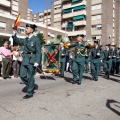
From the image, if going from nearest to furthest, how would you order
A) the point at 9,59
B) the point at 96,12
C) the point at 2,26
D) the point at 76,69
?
1. the point at 76,69
2. the point at 9,59
3. the point at 2,26
4. the point at 96,12

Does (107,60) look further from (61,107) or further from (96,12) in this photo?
(96,12)

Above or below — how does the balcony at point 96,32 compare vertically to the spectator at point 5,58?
above

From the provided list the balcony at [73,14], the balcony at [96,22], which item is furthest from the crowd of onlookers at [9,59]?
the balcony at [73,14]

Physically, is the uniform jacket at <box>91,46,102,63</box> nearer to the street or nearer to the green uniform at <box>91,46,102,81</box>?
the green uniform at <box>91,46,102,81</box>

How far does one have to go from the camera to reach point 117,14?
5966 centimetres

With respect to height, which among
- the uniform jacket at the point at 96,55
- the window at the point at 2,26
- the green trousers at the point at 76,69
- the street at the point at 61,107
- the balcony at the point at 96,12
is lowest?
the street at the point at 61,107

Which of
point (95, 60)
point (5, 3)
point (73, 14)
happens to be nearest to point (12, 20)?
point (5, 3)

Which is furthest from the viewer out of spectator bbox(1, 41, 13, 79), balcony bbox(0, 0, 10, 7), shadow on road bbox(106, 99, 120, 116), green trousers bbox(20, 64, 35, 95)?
balcony bbox(0, 0, 10, 7)

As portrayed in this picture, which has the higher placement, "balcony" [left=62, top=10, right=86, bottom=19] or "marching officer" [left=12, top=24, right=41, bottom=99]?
"balcony" [left=62, top=10, right=86, bottom=19]

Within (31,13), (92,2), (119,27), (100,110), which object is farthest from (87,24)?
(100,110)

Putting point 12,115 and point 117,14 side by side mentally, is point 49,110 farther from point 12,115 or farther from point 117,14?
point 117,14

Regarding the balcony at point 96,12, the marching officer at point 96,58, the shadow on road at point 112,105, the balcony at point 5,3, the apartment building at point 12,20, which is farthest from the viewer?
the balcony at point 96,12

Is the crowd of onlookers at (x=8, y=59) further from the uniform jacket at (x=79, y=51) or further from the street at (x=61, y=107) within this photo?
the street at (x=61, y=107)

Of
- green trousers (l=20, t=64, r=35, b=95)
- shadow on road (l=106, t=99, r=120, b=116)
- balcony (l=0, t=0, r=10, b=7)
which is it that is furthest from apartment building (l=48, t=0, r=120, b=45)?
green trousers (l=20, t=64, r=35, b=95)
